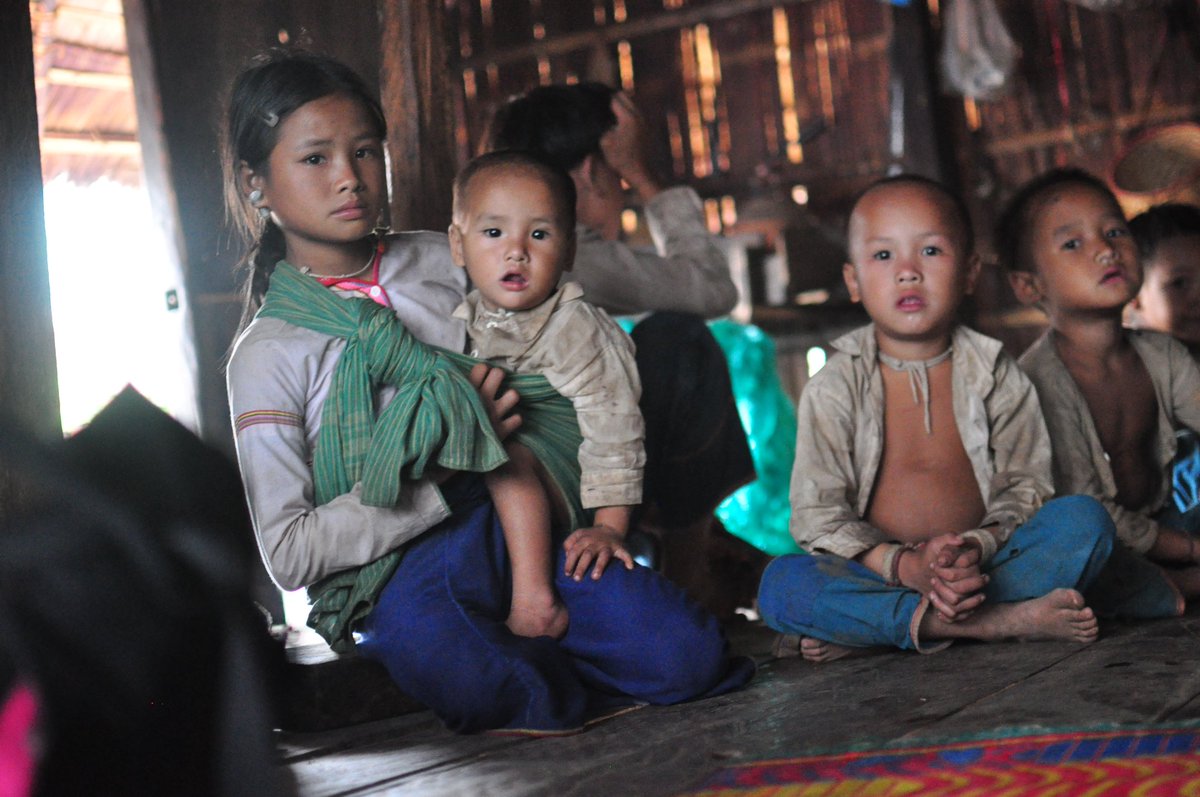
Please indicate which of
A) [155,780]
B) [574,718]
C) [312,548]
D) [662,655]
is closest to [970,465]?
[662,655]

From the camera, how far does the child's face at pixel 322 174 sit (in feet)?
6.62

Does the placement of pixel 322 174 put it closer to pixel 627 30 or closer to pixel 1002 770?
pixel 1002 770

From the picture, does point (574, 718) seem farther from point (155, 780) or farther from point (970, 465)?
point (970, 465)

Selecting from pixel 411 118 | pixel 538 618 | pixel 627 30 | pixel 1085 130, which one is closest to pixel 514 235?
pixel 538 618

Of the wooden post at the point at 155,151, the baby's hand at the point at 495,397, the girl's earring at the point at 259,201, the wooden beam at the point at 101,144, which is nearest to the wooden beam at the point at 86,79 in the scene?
the wooden beam at the point at 101,144

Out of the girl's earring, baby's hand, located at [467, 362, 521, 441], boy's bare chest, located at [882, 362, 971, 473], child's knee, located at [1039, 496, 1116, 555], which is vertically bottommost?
child's knee, located at [1039, 496, 1116, 555]

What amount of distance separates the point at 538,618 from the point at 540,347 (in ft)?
1.45

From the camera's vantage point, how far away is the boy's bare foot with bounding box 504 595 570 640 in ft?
6.35

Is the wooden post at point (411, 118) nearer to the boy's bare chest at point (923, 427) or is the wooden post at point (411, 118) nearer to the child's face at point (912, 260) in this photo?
the child's face at point (912, 260)

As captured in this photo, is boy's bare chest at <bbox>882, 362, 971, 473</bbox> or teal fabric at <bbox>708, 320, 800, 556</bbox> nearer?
boy's bare chest at <bbox>882, 362, 971, 473</bbox>

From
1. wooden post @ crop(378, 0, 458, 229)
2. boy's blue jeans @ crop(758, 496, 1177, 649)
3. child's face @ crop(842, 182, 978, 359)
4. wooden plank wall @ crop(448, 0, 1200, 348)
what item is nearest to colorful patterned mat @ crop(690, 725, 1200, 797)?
boy's blue jeans @ crop(758, 496, 1177, 649)

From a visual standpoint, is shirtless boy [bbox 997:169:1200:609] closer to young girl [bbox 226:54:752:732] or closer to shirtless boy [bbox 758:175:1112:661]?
shirtless boy [bbox 758:175:1112:661]

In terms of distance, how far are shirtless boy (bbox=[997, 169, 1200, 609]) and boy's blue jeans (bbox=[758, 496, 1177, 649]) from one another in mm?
371

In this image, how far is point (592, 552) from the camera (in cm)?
192
